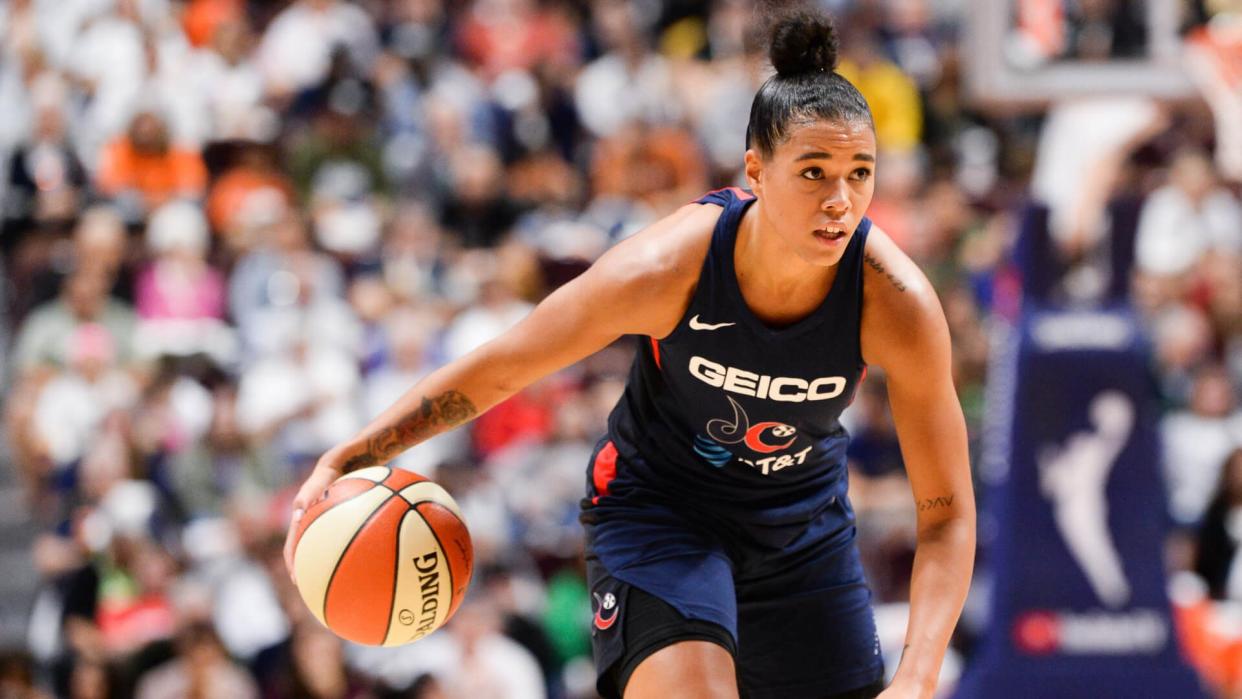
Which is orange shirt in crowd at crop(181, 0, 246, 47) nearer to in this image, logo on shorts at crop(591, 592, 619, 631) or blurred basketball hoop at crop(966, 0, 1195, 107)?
blurred basketball hoop at crop(966, 0, 1195, 107)

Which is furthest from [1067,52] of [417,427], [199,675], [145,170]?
[145,170]

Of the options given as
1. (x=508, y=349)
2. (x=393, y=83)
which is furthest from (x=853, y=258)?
(x=393, y=83)

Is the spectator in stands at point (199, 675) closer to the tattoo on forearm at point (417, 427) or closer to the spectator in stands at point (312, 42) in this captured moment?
the tattoo on forearm at point (417, 427)

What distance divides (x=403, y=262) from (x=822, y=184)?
6647 mm

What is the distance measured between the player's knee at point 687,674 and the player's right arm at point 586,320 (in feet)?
2.25

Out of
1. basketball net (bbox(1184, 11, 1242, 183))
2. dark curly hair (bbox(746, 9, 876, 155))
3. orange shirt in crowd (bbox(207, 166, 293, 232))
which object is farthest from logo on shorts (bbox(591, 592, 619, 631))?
orange shirt in crowd (bbox(207, 166, 293, 232))

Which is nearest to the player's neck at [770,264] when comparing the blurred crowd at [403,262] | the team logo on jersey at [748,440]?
the team logo on jersey at [748,440]

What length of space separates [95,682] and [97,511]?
1027 mm

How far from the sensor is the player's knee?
10.9 feet

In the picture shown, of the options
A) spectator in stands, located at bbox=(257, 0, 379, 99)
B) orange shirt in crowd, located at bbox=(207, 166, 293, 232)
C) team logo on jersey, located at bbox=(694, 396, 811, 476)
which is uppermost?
team logo on jersey, located at bbox=(694, 396, 811, 476)

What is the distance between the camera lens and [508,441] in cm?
877

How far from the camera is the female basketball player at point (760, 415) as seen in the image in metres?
3.30

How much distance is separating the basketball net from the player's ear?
13.7 ft

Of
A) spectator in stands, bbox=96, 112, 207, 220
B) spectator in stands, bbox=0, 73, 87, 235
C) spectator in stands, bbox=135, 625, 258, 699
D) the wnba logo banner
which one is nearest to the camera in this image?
the wnba logo banner
